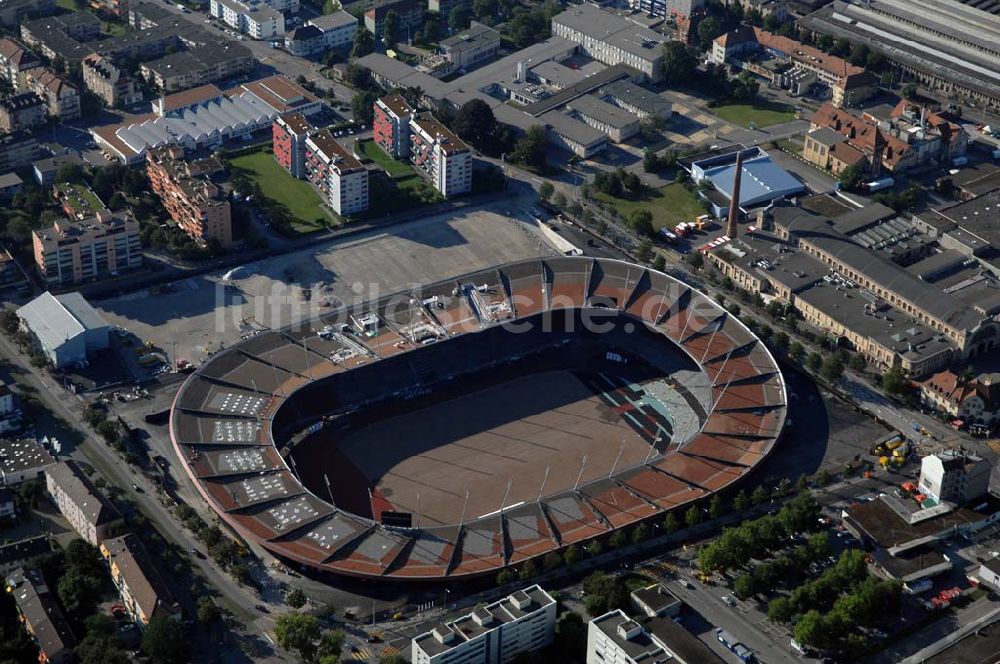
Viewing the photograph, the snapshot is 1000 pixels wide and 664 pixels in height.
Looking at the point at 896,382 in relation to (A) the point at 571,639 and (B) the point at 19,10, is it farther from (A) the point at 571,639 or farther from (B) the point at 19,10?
(B) the point at 19,10

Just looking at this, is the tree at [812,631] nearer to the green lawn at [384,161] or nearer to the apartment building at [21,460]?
the apartment building at [21,460]

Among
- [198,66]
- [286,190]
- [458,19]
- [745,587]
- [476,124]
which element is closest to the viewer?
[745,587]

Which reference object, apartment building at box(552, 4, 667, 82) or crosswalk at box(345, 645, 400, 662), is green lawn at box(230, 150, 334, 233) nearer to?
apartment building at box(552, 4, 667, 82)

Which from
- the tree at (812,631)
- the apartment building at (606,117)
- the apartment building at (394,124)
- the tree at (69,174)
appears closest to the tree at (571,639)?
the tree at (812,631)

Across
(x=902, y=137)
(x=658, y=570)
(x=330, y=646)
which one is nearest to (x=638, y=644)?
(x=658, y=570)

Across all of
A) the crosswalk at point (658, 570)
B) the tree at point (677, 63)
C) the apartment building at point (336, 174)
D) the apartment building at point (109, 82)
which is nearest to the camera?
the crosswalk at point (658, 570)

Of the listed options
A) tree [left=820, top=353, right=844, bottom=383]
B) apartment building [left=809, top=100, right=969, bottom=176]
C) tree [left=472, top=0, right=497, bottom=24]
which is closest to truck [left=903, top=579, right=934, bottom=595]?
tree [left=820, top=353, right=844, bottom=383]
